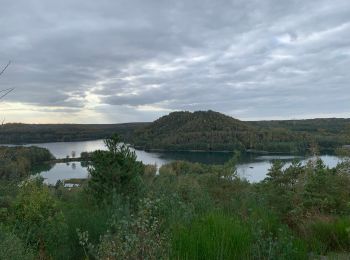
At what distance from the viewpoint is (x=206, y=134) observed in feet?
374

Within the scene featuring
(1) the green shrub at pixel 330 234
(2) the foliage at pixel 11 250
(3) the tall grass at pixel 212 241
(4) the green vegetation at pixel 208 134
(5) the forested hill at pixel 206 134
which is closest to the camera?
(3) the tall grass at pixel 212 241

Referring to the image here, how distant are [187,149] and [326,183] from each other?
100 metres

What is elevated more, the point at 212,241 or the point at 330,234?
the point at 212,241

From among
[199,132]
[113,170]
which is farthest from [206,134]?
[113,170]

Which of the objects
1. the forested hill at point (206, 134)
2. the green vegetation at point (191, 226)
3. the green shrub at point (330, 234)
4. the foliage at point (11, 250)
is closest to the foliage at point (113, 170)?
the green vegetation at point (191, 226)

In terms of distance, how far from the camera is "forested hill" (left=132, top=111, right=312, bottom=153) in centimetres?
8982

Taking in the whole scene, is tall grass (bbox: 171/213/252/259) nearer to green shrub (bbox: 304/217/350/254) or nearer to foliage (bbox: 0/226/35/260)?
green shrub (bbox: 304/217/350/254)

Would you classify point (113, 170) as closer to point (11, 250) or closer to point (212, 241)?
point (11, 250)

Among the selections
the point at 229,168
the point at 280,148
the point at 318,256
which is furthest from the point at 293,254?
the point at 280,148

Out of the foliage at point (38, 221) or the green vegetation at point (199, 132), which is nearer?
the foliage at point (38, 221)

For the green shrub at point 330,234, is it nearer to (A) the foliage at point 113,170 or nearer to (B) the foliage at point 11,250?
(B) the foliage at point 11,250

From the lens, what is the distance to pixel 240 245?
355cm

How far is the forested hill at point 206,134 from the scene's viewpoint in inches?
3536

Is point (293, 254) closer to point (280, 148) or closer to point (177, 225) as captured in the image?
point (177, 225)
